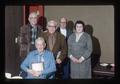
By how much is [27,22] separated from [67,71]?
23.6 inches

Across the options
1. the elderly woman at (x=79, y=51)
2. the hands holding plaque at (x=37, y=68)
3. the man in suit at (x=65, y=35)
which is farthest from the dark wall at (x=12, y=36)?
the elderly woman at (x=79, y=51)

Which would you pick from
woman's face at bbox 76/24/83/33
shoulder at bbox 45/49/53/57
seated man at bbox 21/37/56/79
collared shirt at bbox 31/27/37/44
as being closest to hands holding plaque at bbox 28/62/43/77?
seated man at bbox 21/37/56/79

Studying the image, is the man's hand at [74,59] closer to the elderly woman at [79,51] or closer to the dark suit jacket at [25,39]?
the elderly woman at [79,51]

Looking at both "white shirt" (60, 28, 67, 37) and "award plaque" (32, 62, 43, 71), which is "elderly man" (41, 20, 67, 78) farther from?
"award plaque" (32, 62, 43, 71)

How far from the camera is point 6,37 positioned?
2303mm

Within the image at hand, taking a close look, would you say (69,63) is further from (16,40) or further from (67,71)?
(16,40)

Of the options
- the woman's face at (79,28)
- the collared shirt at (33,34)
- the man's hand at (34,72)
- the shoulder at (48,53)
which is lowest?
the man's hand at (34,72)

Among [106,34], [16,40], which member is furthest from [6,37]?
[106,34]

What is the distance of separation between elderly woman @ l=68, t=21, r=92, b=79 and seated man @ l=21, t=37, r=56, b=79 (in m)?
0.19

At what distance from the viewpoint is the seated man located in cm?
225

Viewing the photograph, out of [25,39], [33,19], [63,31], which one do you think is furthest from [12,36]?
[63,31]

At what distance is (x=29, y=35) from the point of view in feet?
7.46

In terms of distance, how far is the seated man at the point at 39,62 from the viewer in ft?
7.39

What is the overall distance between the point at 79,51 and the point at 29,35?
497 millimetres
